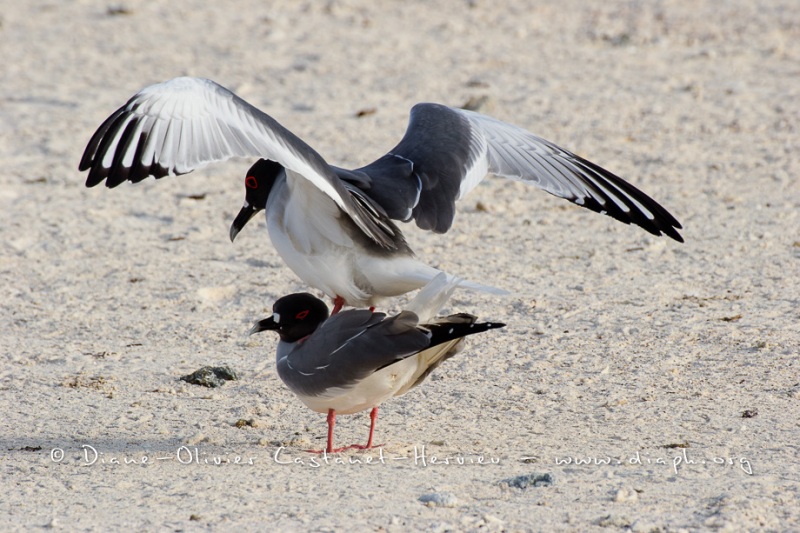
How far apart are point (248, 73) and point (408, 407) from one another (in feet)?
22.4

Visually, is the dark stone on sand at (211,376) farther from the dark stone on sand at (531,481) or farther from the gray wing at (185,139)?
the dark stone on sand at (531,481)

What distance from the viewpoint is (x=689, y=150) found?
382 inches

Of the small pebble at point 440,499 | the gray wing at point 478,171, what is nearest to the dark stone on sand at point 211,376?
→ the gray wing at point 478,171


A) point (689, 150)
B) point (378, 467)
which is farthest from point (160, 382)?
point (689, 150)

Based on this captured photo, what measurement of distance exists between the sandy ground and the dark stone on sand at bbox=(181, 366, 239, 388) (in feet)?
0.24

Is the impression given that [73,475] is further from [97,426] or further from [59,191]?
[59,191]

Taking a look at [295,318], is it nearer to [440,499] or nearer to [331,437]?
[331,437]

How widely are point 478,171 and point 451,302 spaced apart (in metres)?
0.88

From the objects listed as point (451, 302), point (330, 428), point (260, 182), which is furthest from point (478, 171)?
point (330, 428)

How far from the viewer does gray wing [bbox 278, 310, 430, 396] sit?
488 centimetres

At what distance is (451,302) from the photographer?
693cm

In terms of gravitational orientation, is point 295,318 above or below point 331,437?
above

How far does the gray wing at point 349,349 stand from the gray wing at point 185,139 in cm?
60

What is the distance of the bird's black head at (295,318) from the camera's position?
5445 millimetres
